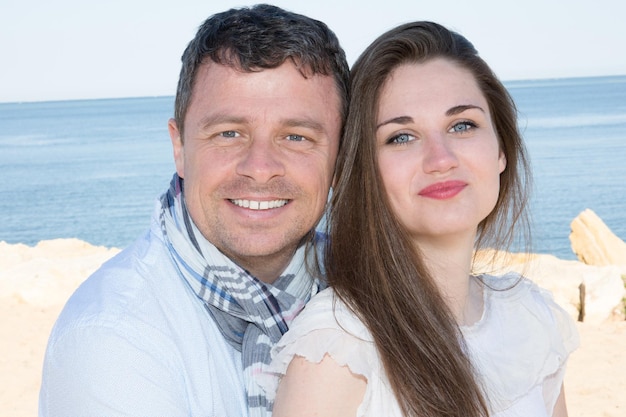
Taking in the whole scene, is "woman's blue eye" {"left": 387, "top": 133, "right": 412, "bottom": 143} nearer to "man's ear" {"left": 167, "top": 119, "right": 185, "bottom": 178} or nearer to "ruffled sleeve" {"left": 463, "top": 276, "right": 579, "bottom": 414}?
"ruffled sleeve" {"left": 463, "top": 276, "right": 579, "bottom": 414}

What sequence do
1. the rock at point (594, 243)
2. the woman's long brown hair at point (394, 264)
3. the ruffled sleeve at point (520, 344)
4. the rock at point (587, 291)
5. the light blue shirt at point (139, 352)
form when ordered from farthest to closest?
the rock at point (594, 243)
the rock at point (587, 291)
the ruffled sleeve at point (520, 344)
the woman's long brown hair at point (394, 264)
the light blue shirt at point (139, 352)

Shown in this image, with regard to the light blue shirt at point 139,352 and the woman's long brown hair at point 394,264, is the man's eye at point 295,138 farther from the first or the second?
the light blue shirt at point 139,352

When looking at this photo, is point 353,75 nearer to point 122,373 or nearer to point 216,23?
point 216,23

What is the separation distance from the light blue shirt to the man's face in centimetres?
27

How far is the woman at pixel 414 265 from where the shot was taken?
7.78 ft

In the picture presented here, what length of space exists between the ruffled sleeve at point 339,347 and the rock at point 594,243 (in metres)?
10.1

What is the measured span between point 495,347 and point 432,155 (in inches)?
29.3

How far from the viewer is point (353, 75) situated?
2.84 metres

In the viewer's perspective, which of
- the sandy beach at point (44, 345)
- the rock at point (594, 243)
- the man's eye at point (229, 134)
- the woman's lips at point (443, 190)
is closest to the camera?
the woman's lips at point (443, 190)

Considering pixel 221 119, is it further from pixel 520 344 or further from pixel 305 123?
pixel 520 344

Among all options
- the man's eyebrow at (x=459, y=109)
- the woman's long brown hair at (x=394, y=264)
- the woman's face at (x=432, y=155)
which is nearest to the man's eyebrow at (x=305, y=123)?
the woman's long brown hair at (x=394, y=264)

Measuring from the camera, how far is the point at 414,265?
267 cm

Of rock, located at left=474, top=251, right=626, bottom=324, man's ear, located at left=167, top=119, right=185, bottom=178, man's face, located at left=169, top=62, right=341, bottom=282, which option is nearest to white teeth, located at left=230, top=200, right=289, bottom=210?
man's face, located at left=169, top=62, right=341, bottom=282

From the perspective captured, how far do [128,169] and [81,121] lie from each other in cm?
6949
